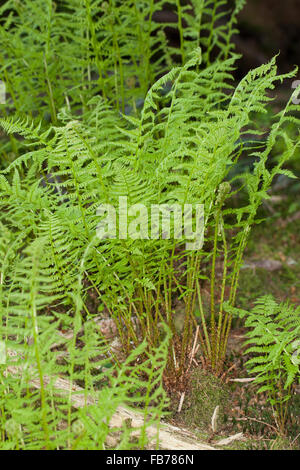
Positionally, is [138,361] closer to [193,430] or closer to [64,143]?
[193,430]

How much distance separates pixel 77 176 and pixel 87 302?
2.99 ft

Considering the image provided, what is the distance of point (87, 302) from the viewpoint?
7.60 ft

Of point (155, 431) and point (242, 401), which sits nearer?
point (155, 431)

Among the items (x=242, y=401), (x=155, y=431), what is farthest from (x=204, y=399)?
(x=155, y=431)

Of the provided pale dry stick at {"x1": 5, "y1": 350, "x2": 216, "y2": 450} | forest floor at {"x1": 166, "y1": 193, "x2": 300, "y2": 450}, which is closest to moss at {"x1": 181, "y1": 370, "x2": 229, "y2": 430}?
forest floor at {"x1": 166, "y1": 193, "x2": 300, "y2": 450}

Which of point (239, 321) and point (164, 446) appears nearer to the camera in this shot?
point (164, 446)

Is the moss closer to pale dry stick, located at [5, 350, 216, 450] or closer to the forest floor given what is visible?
the forest floor

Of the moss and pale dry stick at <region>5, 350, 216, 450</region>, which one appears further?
the moss

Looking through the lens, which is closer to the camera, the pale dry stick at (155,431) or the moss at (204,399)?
the pale dry stick at (155,431)

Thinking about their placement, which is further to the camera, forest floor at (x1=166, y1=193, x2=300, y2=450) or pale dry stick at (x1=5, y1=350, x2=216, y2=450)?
forest floor at (x1=166, y1=193, x2=300, y2=450)

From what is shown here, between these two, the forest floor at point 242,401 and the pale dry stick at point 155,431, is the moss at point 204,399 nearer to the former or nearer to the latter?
the forest floor at point 242,401

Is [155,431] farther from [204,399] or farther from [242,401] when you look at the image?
[242,401]

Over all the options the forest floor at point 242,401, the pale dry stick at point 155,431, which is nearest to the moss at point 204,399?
the forest floor at point 242,401
